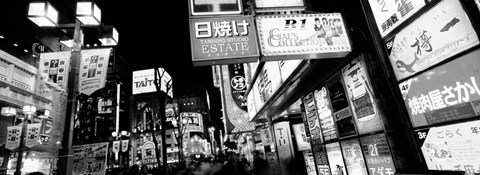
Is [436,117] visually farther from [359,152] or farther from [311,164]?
[311,164]

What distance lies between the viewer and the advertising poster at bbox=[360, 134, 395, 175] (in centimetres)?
523

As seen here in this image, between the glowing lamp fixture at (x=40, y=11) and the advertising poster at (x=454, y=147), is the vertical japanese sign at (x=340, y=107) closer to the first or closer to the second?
the advertising poster at (x=454, y=147)

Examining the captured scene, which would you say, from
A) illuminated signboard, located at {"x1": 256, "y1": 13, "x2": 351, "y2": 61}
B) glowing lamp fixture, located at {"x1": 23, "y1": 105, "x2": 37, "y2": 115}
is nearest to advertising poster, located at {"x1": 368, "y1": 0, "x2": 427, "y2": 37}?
illuminated signboard, located at {"x1": 256, "y1": 13, "x2": 351, "y2": 61}

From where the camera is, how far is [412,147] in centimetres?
454

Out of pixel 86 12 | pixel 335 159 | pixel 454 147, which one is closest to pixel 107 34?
pixel 86 12

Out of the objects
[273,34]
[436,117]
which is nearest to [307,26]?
[273,34]

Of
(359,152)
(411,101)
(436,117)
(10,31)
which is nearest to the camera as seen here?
(436,117)

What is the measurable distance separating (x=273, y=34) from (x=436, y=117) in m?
3.42

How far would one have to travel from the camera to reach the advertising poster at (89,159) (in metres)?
9.58

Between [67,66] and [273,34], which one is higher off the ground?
[67,66]

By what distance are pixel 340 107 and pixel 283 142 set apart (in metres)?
7.19

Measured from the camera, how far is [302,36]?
5.02 meters

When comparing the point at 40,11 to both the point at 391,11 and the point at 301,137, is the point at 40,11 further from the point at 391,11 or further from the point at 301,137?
the point at 301,137

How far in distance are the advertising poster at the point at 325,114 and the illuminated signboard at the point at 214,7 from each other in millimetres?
4277
